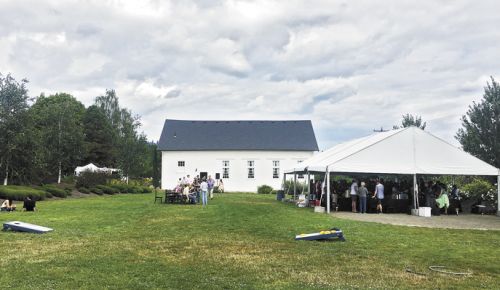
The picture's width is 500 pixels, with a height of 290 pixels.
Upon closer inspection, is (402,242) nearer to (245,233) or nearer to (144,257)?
(245,233)

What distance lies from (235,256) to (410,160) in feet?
43.9

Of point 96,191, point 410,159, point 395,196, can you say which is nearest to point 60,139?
point 96,191

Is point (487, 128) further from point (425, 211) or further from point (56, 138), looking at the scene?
point (56, 138)

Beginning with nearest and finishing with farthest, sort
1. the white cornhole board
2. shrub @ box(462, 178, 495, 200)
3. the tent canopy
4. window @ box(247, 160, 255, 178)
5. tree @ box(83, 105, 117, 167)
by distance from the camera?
1. the white cornhole board
2. the tent canopy
3. shrub @ box(462, 178, 495, 200)
4. window @ box(247, 160, 255, 178)
5. tree @ box(83, 105, 117, 167)

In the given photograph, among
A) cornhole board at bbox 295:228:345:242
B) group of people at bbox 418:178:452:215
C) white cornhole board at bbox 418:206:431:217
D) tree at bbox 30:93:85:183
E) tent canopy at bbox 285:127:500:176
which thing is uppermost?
tree at bbox 30:93:85:183

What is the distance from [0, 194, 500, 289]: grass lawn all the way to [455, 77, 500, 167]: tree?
15.4 meters

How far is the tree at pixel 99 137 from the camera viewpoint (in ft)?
197

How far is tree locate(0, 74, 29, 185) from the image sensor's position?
94.5ft

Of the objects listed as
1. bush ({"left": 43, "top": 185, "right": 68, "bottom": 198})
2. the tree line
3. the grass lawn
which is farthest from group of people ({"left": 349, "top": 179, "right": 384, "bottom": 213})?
the tree line

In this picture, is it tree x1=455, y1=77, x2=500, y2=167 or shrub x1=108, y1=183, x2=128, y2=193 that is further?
shrub x1=108, y1=183, x2=128, y2=193

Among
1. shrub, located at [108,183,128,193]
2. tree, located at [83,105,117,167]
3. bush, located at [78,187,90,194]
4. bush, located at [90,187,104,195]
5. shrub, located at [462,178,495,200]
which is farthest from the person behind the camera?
tree, located at [83,105,117,167]

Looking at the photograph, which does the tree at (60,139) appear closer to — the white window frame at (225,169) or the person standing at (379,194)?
the white window frame at (225,169)

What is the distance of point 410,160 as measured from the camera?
20438mm

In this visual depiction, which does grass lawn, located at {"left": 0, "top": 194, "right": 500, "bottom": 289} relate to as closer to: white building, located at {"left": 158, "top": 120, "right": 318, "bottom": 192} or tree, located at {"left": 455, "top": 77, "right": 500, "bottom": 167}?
tree, located at {"left": 455, "top": 77, "right": 500, "bottom": 167}
